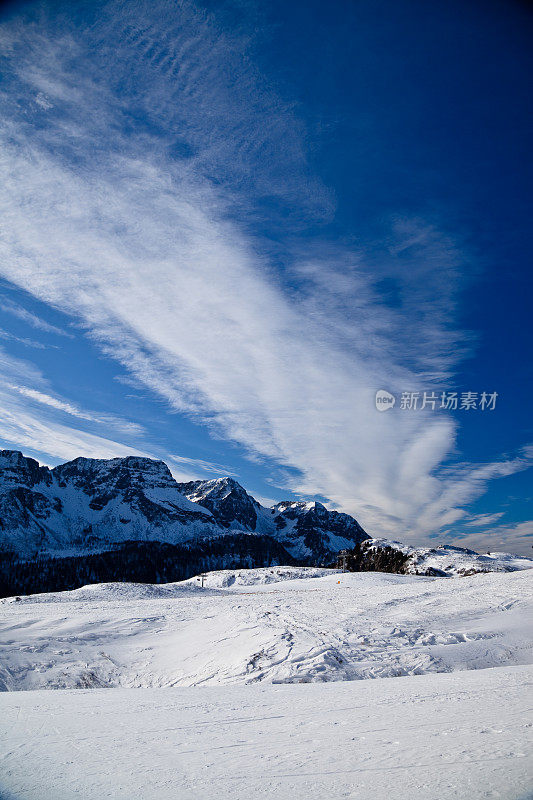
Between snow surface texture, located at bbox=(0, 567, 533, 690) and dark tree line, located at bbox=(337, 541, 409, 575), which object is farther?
dark tree line, located at bbox=(337, 541, 409, 575)

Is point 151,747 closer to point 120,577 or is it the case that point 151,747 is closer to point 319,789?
point 319,789

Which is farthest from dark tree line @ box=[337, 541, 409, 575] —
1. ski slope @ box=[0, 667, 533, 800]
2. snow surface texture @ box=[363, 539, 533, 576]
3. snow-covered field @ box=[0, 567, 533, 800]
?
ski slope @ box=[0, 667, 533, 800]

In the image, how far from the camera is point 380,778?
3805mm

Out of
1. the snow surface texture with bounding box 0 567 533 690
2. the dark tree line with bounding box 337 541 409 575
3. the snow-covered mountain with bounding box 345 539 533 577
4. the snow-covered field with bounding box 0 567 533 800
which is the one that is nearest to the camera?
the snow-covered field with bounding box 0 567 533 800

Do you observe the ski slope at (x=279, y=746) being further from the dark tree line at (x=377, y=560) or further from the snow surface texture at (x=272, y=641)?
the dark tree line at (x=377, y=560)

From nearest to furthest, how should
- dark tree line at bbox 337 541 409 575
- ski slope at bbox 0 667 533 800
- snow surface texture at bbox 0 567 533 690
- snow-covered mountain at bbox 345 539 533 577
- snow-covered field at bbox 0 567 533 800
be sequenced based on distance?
ski slope at bbox 0 667 533 800
snow-covered field at bbox 0 567 533 800
snow surface texture at bbox 0 567 533 690
snow-covered mountain at bbox 345 539 533 577
dark tree line at bbox 337 541 409 575

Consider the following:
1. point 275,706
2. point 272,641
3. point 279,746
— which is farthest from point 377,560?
point 279,746

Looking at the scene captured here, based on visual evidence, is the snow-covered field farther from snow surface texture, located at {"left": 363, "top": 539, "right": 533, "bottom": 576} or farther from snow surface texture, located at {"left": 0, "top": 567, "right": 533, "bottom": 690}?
snow surface texture, located at {"left": 363, "top": 539, "right": 533, "bottom": 576}

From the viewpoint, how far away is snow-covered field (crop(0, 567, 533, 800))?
3.95 m

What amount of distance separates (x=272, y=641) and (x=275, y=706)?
7086 millimetres

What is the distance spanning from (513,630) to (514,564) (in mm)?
139159

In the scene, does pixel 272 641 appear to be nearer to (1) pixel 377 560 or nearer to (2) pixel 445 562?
(1) pixel 377 560

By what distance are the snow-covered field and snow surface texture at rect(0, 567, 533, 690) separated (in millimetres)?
81

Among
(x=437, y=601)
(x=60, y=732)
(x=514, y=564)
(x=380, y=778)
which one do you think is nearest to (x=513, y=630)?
(x=437, y=601)
